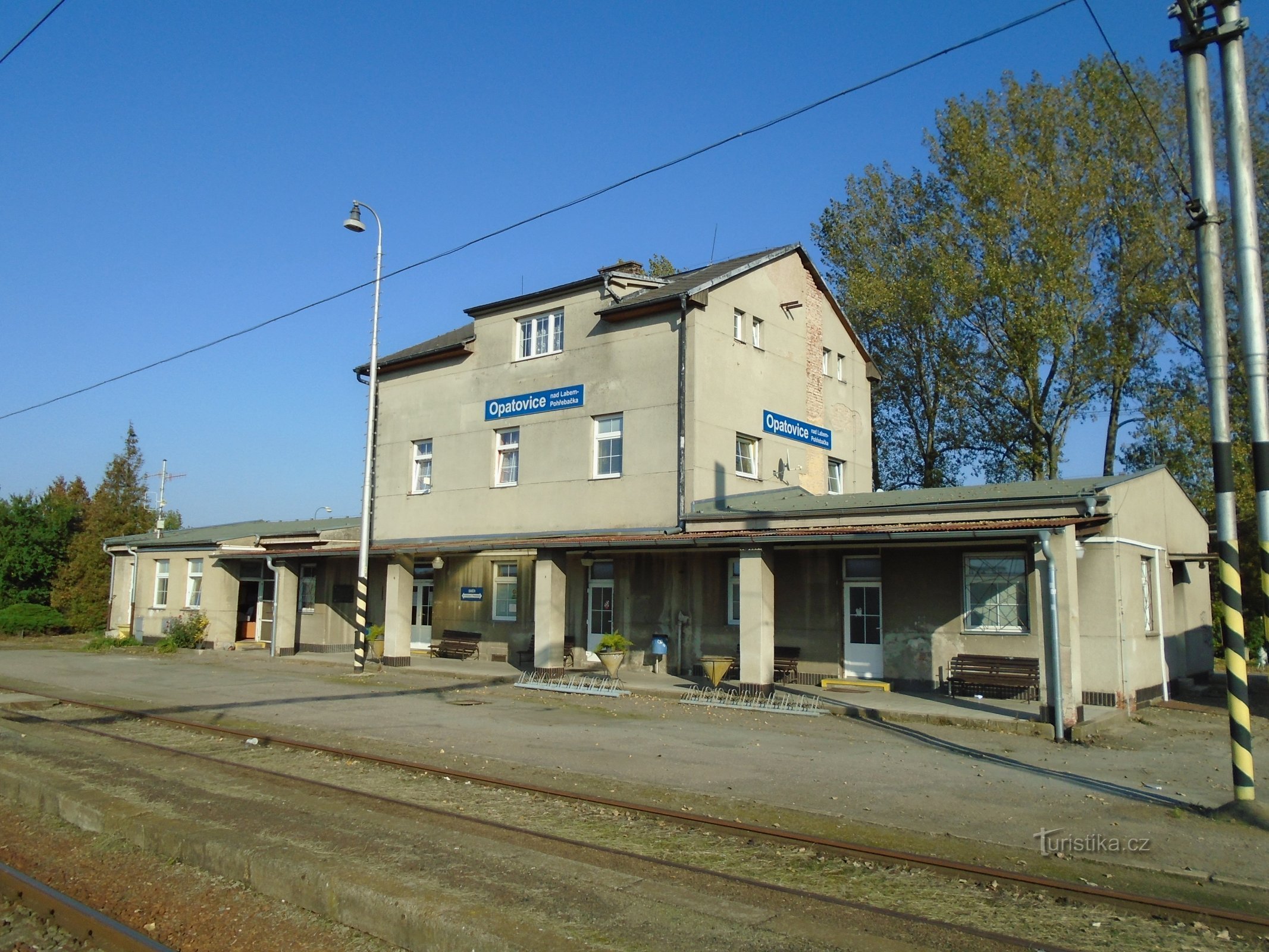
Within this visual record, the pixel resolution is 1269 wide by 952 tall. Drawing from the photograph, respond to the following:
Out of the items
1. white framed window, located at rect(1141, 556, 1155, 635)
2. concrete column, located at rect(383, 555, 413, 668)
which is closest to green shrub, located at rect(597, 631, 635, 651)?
concrete column, located at rect(383, 555, 413, 668)

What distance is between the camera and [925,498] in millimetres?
17844

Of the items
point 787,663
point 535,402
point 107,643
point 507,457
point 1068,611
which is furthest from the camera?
point 107,643

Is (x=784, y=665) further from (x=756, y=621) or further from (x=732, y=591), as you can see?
(x=756, y=621)

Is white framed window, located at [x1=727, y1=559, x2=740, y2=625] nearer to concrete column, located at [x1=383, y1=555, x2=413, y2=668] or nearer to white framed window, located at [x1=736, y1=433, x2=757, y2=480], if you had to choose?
white framed window, located at [x1=736, y1=433, x2=757, y2=480]

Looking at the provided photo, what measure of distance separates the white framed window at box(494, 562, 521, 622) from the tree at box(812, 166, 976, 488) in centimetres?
1521

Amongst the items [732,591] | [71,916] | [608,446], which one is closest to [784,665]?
[732,591]

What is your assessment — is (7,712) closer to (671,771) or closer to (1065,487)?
(671,771)

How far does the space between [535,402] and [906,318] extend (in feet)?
50.2

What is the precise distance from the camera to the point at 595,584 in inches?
899

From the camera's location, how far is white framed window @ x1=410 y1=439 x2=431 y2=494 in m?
26.9

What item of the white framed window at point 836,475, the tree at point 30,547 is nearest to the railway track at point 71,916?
the white framed window at point 836,475

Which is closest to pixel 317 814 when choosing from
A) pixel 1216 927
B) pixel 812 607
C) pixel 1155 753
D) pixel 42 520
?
pixel 1216 927

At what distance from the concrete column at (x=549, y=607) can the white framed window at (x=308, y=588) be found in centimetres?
1167

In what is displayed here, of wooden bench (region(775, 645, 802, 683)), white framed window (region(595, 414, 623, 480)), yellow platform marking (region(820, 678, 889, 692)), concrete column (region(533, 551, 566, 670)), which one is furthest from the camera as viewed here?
white framed window (region(595, 414, 623, 480))
